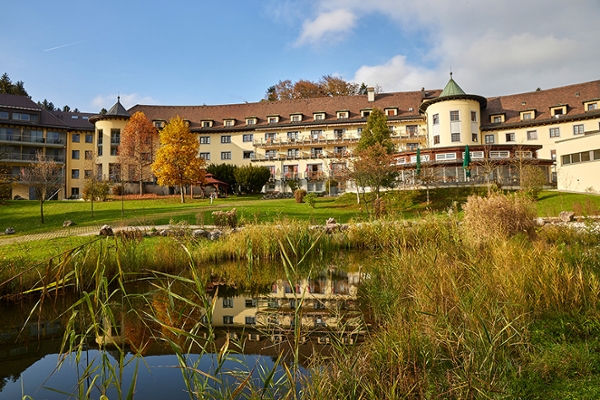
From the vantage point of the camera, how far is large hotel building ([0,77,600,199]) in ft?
130

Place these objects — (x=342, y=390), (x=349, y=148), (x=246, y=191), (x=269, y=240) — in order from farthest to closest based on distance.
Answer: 1. (x=349, y=148)
2. (x=246, y=191)
3. (x=269, y=240)
4. (x=342, y=390)

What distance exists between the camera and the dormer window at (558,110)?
39906mm

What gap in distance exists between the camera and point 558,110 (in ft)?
133

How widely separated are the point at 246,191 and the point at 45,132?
26.7 m

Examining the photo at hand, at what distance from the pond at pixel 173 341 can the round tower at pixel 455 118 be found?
114 ft

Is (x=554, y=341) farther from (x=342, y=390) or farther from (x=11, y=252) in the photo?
(x=11, y=252)

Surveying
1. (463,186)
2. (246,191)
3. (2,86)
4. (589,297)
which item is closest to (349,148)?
(246,191)

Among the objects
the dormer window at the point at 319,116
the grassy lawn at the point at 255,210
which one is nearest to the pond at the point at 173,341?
the grassy lawn at the point at 255,210

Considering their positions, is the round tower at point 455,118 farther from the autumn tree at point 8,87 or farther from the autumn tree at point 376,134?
the autumn tree at point 8,87

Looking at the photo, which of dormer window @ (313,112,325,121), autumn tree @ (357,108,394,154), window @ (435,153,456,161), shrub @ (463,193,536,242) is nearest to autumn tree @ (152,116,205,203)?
autumn tree @ (357,108,394,154)

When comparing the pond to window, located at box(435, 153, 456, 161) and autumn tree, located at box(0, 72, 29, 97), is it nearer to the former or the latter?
window, located at box(435, 153, 456, 161)

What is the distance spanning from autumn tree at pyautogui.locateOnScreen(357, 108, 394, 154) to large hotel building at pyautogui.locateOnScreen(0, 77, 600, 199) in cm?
413

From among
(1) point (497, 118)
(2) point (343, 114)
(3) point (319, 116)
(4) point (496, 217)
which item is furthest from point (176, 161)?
(1) point (497, 118)

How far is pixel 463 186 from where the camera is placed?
101 feet
